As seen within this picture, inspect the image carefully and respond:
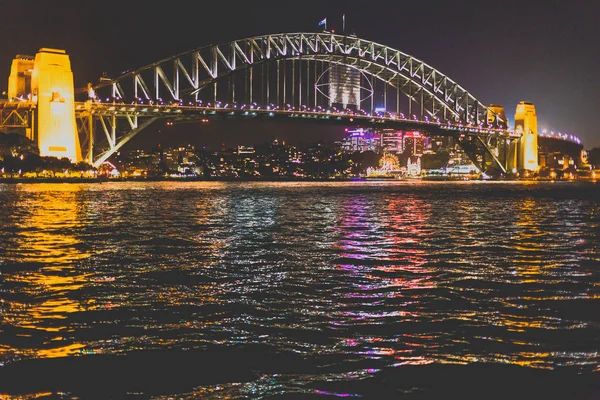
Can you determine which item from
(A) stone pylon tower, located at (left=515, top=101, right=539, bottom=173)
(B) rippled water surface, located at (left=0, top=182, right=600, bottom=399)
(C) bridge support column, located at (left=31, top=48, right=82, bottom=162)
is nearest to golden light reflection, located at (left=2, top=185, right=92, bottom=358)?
(B) rippled water surface, located at (left=0, top=182, right=600, bottom=399)

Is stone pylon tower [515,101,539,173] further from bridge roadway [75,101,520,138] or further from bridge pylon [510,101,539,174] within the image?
bridge roadway [75,101,520,138]

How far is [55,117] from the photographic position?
6925 centimetres

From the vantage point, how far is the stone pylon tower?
112938 mm

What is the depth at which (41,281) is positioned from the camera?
849 cm

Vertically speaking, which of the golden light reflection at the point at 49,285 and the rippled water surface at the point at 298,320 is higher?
the golden light reflection at the point at 49,285

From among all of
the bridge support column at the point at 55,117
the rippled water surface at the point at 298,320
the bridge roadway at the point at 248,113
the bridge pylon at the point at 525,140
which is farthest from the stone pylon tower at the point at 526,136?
the rippled water surface at the point at 298,320

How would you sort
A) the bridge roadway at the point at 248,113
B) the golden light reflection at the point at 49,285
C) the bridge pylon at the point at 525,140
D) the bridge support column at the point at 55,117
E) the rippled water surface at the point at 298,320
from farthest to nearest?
1. the bridge pylon at the point at 525,140
2. the bridge support column at the point at 55,117
3. the bridge roadway at the point at 248,113
4. the golden light reflection at the point at 49,285
5. the rippled water surface at the point at 298,320

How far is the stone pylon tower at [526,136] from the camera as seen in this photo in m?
113

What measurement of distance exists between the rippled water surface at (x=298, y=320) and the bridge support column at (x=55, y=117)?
59.7 metres

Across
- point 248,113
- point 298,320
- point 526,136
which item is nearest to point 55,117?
point 248,113

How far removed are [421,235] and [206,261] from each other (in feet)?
20.7

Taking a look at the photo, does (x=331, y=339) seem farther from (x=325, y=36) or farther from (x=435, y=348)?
(x=325, y=36)

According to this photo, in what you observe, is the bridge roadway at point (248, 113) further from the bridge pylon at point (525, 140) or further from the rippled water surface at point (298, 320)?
the rippled water surface at point (298, 320)

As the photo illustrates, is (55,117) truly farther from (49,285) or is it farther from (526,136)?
(526,136)
